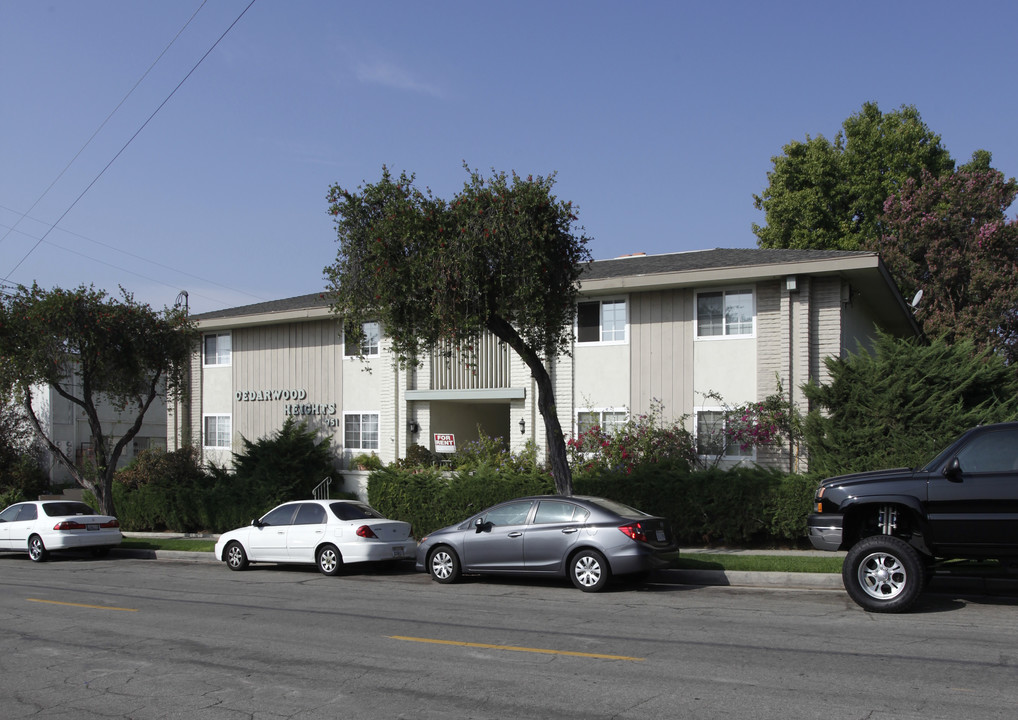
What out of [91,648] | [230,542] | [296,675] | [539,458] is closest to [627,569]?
[296,675]

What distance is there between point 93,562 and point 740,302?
1569 cm

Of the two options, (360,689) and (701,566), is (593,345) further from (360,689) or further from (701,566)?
(360,689)

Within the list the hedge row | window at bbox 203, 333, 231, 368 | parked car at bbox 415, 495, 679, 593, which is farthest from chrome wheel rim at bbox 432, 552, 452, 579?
window at bbox 203, 333, 231, 368

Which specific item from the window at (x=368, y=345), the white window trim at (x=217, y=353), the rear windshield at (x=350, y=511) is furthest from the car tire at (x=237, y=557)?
the white window trim at (x=217, y=353)

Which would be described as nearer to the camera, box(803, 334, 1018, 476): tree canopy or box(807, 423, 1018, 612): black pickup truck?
box(807, 423, 1018, 612): black pickup truck

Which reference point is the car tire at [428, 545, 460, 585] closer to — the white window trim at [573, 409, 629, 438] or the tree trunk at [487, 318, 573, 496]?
the tree trunk at [487, 318, 573, 496]

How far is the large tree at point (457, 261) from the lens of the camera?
1420 centimetres

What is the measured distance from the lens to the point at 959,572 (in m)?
11.5

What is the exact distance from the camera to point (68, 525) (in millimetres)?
19094

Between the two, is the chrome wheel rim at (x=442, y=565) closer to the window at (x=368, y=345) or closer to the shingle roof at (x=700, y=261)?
the shingle roof at (x=700, y=261)

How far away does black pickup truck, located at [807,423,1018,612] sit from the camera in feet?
30.6

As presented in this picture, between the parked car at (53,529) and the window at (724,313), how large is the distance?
14.5m

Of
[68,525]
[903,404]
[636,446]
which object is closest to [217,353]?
[68,525]

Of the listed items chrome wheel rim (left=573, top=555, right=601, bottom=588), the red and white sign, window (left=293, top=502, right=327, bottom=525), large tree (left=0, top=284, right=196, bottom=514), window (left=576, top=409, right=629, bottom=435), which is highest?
large tree (left=0, top=284, right=196, bottom=514)
